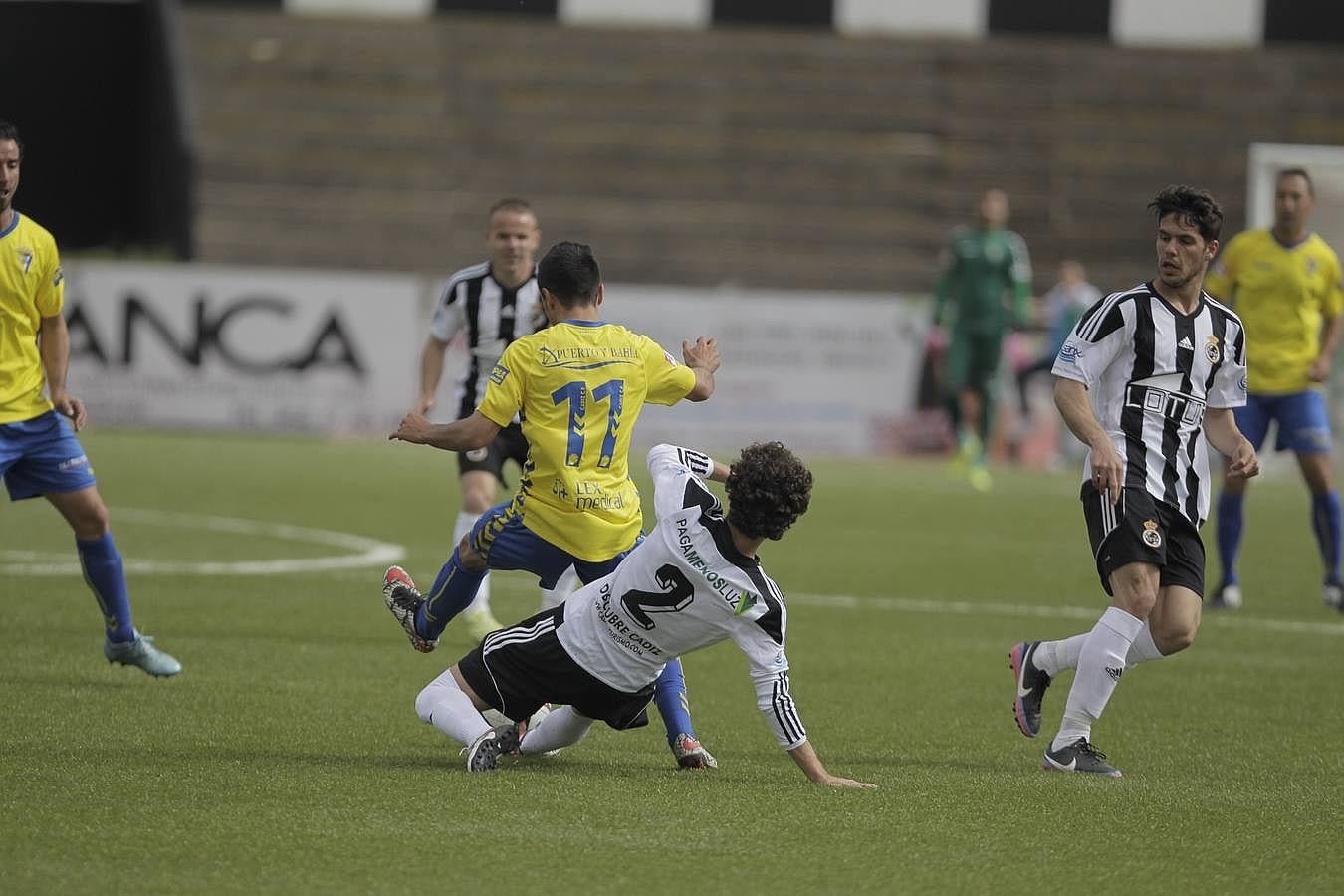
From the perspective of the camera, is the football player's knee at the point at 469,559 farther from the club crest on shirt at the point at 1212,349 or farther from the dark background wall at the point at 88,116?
the dark background wall at the point at 88,116

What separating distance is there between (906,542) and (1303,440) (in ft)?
11.0

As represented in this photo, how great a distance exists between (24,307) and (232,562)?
4.20 meters

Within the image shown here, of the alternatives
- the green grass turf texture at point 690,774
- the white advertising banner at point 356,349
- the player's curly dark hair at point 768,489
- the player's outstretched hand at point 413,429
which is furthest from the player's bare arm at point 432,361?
the white advertising banner at point 356,349

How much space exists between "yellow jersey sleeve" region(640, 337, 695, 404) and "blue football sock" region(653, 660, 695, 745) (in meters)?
0.94

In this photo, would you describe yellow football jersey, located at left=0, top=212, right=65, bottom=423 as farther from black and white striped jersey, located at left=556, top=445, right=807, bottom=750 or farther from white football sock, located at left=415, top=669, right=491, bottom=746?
black and white striped jersey, located at left=556, top=445, right=807, bottom=750

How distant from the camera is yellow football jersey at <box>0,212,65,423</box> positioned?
715 centimetres

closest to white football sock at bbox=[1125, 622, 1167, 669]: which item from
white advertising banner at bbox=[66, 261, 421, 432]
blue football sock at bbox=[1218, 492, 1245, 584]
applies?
blue football sock at bbox=[1218, 492, 1245, 584]

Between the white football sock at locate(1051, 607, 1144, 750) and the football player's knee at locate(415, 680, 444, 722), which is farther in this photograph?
the white football sock at locate(1051, 607, 1144, 750)

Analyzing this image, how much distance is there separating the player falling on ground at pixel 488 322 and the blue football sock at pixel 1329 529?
15.9 ft

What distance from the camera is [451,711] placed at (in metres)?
5.97

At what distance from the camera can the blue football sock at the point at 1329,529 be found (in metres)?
10.8

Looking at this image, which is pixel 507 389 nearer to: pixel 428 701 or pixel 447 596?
pixel 447 596

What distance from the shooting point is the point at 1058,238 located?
81.1ft

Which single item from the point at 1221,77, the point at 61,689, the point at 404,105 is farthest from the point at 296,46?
the point at 61,689
